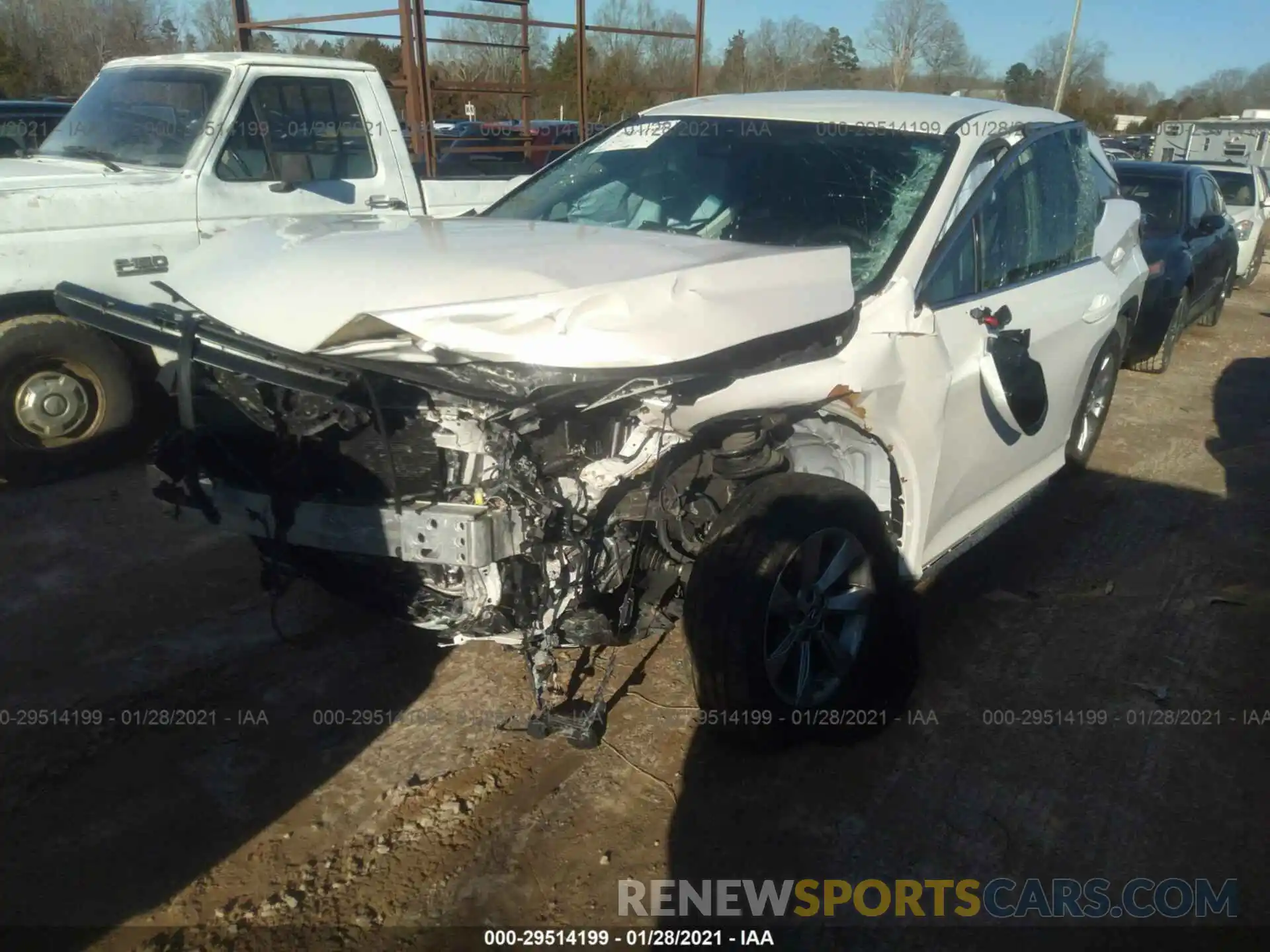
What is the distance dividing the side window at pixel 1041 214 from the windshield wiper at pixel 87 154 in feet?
15.0

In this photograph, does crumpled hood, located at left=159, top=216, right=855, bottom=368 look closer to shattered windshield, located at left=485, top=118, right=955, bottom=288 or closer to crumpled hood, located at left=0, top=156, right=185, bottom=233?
shattered windshield, located at left=485, top=118, right=955, bottom=288

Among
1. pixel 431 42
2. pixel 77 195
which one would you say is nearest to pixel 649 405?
pixel 77 195

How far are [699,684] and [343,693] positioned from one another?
4.32ft

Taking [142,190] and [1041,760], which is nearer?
[1041,760]

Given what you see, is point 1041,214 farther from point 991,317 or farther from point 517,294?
point 517,294

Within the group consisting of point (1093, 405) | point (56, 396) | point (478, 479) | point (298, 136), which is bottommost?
point (1093, 405)

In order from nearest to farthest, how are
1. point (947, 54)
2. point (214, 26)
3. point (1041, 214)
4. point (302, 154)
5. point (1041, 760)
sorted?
1. point (1041, 760)
2. point (1041, 214)
3. point (302, 154)
4. point (214, 26)
5. point (947, 54)

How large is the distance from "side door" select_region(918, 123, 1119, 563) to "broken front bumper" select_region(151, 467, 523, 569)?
1603 mm

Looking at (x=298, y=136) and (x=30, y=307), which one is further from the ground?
(x=298, y=136)

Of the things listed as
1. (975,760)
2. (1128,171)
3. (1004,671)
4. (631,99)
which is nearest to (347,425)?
(975,760)

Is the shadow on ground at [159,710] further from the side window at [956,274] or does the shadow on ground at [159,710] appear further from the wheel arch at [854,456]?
the side window at [956,274]

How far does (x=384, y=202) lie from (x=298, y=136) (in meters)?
0.61

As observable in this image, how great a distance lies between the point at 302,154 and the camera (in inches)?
220

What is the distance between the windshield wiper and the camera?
5.30 meters
